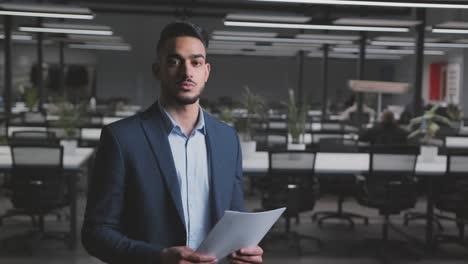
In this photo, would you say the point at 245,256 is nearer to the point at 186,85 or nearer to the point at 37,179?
the point at 186,85

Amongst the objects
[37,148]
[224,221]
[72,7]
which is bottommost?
[37,148]

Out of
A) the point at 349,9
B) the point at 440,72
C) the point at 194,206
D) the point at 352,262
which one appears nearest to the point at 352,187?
the point at 352,262

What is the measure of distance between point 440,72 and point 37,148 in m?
16.7

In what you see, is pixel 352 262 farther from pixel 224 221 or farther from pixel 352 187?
pixel 224 221

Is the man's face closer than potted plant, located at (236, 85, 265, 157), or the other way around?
the man's face

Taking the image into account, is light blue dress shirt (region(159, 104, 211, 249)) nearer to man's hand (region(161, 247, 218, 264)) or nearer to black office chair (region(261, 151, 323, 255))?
man's hand (region(161, 247, 218, 264))

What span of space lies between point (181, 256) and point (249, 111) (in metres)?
4.47

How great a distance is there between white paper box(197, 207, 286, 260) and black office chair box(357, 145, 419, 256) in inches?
146

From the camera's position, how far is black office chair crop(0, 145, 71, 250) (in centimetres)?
495

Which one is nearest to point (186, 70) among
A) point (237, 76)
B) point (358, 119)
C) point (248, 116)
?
point (248, 116)

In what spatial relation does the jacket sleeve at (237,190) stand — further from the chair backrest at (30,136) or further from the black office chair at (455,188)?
the chair backrest at (30,136)

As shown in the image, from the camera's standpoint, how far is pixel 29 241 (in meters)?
5.53

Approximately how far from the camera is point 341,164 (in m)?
5.66

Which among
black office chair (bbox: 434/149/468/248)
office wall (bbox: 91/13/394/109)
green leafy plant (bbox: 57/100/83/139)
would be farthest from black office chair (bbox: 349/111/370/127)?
office wall (bbox: 91/13/394/109)
